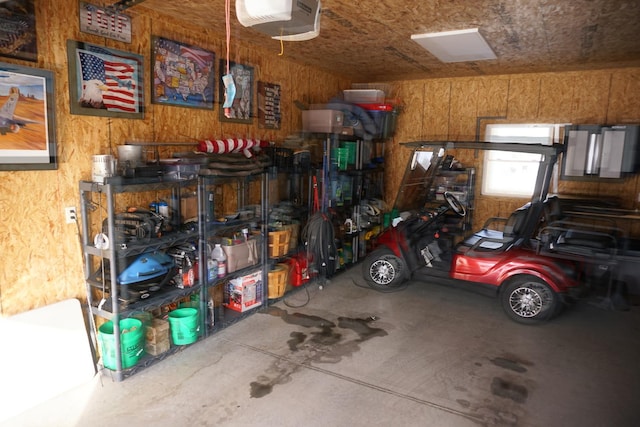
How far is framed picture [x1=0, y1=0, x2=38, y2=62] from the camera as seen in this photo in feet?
7.25

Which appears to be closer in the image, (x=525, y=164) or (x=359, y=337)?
(x=359, y=337)

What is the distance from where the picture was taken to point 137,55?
2930mm

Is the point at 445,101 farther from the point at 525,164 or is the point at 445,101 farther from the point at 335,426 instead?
the point at 335,426

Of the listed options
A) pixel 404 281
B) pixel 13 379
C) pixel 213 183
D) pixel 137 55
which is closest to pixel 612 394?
pixel 404 281

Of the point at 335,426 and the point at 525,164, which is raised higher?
the point at 525,164

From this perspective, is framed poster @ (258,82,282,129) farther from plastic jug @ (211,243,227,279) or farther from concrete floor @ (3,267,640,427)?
concrete floor @ (3,267,640,427)

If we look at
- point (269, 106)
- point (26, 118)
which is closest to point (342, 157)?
point (269, 106)

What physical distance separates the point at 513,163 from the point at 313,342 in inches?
115

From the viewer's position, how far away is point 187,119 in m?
3.40

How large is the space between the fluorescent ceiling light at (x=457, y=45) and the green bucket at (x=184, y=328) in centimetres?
296

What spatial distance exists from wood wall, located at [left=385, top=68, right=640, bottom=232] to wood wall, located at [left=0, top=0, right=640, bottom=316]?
0.04 feet

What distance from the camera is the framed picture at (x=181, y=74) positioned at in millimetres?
3098

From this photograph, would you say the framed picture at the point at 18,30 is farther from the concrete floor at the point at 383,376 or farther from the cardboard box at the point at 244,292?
the cardboard box at the point at 244,292

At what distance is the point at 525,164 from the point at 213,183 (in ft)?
10.3
